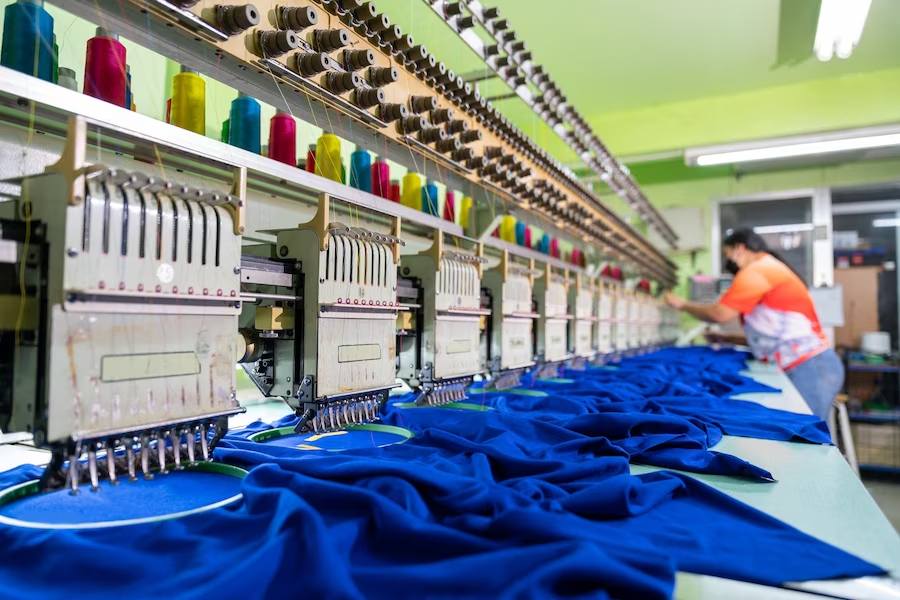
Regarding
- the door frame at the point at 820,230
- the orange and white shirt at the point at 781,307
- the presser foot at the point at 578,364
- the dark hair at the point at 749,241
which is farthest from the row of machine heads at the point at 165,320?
the door frame at the point at 820,230

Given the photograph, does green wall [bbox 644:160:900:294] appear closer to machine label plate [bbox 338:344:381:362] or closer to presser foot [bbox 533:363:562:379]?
presser foot [bbox 533:363:562:379]

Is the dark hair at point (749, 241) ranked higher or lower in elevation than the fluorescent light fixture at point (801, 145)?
lower

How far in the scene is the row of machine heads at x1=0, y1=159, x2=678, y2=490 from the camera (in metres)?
0.97

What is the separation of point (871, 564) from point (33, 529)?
4.12 feet

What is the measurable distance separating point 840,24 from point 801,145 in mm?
1950

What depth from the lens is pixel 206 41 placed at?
54.6 inches

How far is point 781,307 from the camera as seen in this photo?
14.6ft

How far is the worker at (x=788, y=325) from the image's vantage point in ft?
14.1

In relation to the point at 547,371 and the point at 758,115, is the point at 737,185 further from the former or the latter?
the point at 547,371

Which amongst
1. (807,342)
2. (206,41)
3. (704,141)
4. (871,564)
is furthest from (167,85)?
(704,141)

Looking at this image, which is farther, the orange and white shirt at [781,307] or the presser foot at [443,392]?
the orange and white shirt at [781,307]

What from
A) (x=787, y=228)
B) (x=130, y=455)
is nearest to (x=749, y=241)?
(x=787, y=228)

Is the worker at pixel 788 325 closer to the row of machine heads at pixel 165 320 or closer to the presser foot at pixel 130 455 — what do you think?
the row of machine heads at pixel 165 320

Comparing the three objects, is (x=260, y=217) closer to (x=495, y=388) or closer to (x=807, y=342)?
(x=495, y=388)
